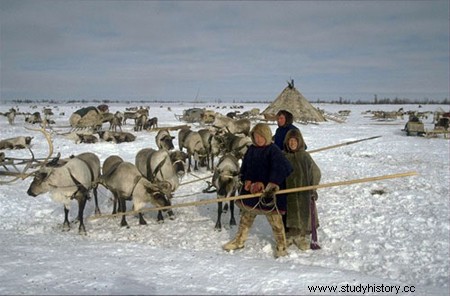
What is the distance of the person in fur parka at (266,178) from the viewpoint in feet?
16.2

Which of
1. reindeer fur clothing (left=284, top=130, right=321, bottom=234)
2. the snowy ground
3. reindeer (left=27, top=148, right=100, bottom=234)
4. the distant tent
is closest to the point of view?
the snowy ground

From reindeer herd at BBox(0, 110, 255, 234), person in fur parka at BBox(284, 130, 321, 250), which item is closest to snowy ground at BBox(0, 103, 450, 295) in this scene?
person in fur parka at BBox(284, 130, 321, 250)

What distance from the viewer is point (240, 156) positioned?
9.42 m

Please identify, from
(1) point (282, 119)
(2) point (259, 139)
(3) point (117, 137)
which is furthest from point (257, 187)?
(3) point (117, 137)

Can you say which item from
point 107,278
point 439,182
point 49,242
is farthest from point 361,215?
point 49,242

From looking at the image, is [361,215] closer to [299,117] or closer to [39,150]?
[39,150]

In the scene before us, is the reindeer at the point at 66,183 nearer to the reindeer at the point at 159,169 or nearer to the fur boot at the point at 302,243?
the reindeer at the point at 159,169

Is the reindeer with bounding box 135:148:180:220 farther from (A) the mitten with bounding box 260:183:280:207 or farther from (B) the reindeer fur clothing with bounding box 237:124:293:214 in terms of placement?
(A) the mitten with bounding box 260:183:280:207

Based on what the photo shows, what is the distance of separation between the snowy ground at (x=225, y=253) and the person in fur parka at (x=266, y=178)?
56 cm

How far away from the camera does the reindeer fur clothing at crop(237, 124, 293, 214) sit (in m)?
4.93

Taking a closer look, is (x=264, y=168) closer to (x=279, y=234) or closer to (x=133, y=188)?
(x=279, y=234)

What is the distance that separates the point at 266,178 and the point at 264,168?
6.3 inches

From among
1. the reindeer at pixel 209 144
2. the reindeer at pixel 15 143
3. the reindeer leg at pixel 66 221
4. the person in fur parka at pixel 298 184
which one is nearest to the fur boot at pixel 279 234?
the person in fur parka at pixel 298 184

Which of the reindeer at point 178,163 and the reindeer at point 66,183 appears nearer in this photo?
the reindeer at point 66,183
